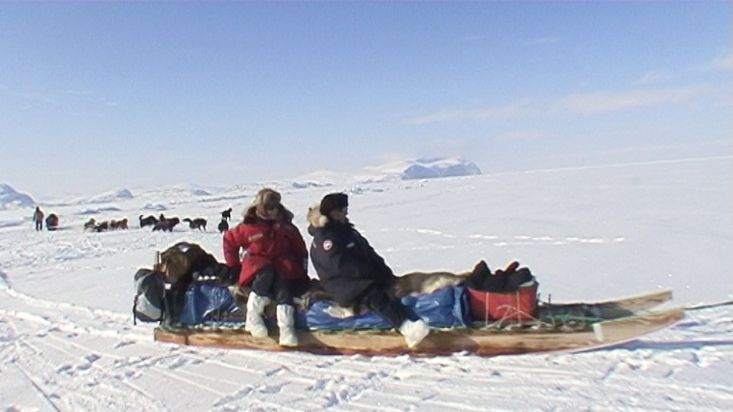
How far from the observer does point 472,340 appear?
3770 mm

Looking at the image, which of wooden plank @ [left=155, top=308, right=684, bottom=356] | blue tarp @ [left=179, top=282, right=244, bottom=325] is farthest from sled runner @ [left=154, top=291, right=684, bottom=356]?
blue tarp @ [left=179, top=282, right=244, bottom=325]

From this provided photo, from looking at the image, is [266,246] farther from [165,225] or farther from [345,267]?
[165,225]

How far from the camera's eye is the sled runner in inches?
140

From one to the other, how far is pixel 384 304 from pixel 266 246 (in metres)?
1.05

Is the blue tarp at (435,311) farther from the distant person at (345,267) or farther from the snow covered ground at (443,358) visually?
the snow covered ground at (443,358)

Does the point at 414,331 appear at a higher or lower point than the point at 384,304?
lower

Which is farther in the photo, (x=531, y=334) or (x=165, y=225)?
(x=165, y=225)

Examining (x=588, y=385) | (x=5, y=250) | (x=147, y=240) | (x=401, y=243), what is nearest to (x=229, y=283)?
(x=588, y=385)

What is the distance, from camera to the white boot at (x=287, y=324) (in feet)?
13.7

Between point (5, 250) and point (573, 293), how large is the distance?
14642mm

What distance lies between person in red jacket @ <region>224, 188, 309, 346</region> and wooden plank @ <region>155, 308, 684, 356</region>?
166 mm

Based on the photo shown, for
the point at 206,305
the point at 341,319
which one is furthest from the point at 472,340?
A: the point at 206,305

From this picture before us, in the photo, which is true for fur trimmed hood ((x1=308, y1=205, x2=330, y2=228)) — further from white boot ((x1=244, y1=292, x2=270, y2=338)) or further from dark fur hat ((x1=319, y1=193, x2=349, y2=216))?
white boot ((x1=244, y1=292, x2=270, y2=338))

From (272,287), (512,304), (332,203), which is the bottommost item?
(512,304)
